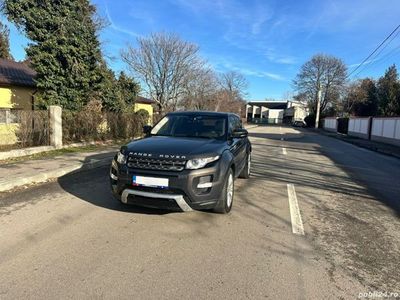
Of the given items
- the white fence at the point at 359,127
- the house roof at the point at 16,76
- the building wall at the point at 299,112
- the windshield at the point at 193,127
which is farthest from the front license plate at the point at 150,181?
the building wall at the point at 299,112

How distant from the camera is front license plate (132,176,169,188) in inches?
190

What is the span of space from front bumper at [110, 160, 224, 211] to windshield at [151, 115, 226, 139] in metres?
1.28

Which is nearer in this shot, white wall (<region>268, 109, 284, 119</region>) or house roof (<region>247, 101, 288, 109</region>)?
white wall (<region>268, 109, 284, 119</region>)

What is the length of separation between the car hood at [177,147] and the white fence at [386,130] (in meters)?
22.7

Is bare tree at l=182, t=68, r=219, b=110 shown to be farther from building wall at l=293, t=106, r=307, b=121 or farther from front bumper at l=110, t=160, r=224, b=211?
building wall at l=293, t=106, r=307, b=121

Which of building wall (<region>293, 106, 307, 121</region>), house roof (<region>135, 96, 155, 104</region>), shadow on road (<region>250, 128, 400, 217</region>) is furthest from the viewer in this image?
building wall (<region>293, 106, 307, 121</region>)

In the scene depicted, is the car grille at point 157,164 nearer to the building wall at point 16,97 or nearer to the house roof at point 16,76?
the house roof at point 16,76

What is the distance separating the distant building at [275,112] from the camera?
104 meters

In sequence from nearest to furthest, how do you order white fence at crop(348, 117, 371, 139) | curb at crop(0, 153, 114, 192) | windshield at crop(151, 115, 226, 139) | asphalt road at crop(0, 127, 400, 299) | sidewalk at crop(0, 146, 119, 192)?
asphalt road at crop(0, 127, 400, 299)
windshield at crop(151, 115, 226, 139)
curb at crop(0, 153, 114, 192)
sidewalk at crop(0, 146, 119, 192)
white fence at crop(348, 117, 371, 139)

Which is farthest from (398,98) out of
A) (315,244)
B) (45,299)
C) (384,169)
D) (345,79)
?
(45,299)

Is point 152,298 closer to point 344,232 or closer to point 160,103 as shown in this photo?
point 344,232

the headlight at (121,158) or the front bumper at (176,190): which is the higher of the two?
the headlight at (121,158)

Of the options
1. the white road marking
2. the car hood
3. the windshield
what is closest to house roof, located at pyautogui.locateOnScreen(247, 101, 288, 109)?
the white road marking

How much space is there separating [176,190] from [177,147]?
77cm
